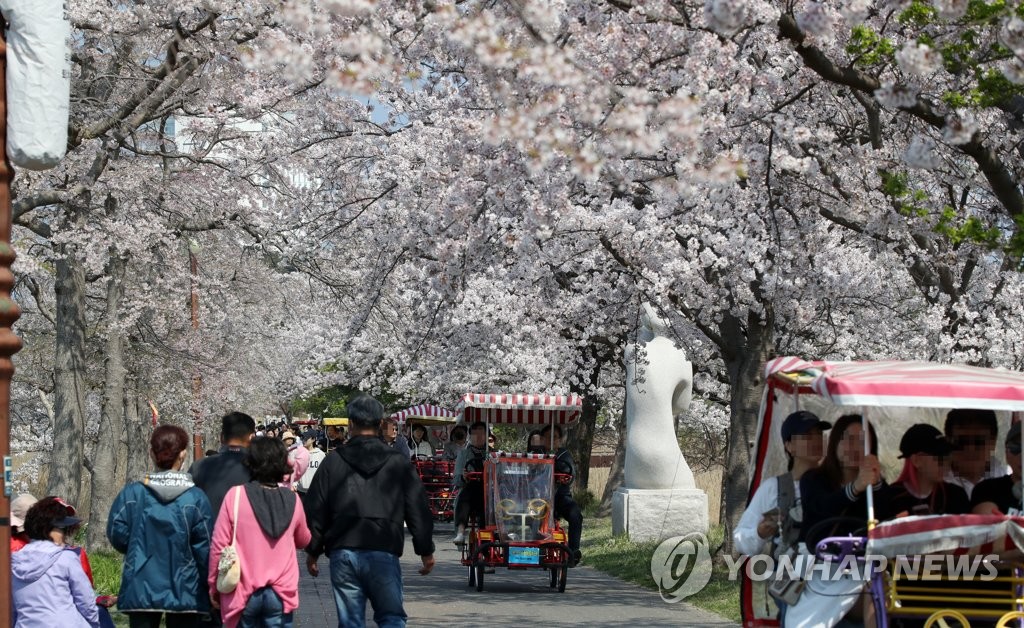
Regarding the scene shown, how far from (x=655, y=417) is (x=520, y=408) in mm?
4129

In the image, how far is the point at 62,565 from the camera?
731 cm

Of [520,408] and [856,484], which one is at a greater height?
[520,408]

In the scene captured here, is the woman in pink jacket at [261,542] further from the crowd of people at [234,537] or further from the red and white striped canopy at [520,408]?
the red and white striped canopy at [520,408]

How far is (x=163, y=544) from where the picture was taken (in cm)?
781

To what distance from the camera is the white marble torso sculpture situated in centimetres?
2208

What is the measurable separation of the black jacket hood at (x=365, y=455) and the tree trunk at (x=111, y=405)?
550 inches

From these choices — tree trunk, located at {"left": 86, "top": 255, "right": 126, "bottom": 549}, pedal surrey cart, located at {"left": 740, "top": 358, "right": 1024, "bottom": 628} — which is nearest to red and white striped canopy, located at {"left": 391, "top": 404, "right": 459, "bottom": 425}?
tree trunk, located at {"left": 86, "top": 255, "right": 126, "bottom": 549}

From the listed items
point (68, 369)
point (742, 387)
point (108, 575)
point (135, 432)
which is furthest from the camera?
point (135, 432)

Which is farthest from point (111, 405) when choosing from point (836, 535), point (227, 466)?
point (836, 535)

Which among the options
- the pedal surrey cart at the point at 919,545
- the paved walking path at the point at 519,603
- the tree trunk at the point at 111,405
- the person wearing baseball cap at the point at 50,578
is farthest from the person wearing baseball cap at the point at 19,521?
the tree trunk at the point at 111,405

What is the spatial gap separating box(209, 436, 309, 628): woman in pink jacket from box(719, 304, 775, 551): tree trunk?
9.03 meters

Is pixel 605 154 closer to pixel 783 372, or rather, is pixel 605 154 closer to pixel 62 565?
pixel 783 372

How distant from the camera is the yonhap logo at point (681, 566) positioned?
1558 centimetres

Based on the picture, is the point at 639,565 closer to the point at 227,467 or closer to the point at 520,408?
the point at 520,408
